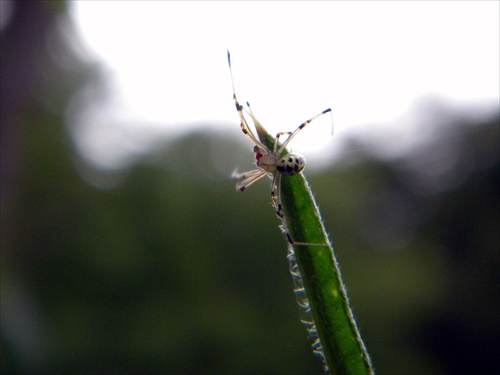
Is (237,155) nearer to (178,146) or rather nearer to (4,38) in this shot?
(178,146)

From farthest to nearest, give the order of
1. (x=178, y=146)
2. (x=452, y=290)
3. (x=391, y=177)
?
1. (x=391, y=177)
2. (x=178, y=146)
3. (x=452, y=290)

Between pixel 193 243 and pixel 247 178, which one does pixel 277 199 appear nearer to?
pixel 247 178

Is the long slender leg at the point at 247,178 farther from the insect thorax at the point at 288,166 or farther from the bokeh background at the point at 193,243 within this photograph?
the bokeh background at the point at 193,243

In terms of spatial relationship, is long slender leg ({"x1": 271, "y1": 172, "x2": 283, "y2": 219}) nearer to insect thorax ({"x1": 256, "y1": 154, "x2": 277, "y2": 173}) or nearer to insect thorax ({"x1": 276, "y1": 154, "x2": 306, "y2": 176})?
insect thorax ({"x1": 276, "y1": 154, "x2": 306, "y2": 176})

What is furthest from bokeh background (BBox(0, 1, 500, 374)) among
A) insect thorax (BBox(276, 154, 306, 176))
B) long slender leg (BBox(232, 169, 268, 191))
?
insect thorax (BBox(276, 154, 306, 176))

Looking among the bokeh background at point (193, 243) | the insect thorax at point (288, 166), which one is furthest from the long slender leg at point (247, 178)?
the bokeh background at point (193, 243)

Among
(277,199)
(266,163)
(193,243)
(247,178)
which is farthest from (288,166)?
(193,243)

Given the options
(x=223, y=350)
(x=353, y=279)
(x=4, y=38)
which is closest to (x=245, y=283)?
(x=223, y=350)
